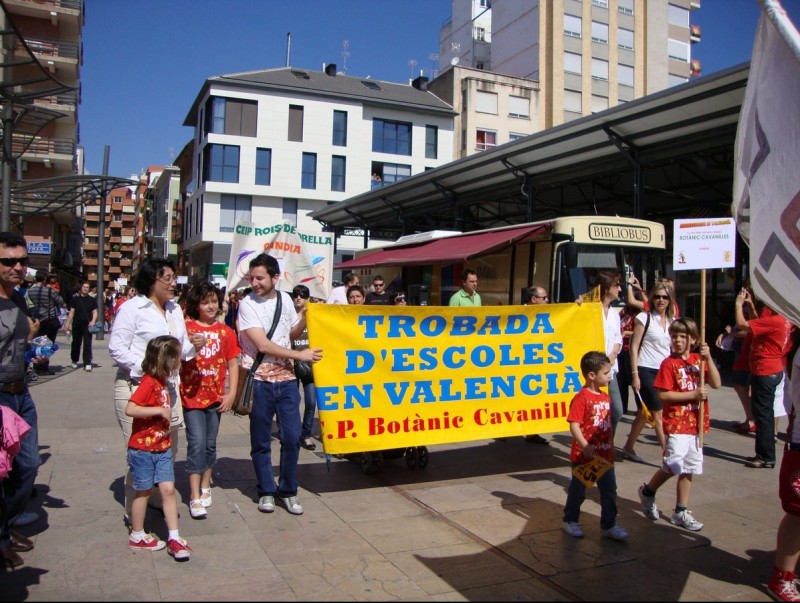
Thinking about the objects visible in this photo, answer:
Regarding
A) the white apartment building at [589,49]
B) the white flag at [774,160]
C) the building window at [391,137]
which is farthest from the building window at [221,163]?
the white flag at [774,160]

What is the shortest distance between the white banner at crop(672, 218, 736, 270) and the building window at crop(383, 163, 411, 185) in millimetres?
44668

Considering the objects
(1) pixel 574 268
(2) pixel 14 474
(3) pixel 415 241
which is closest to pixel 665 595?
(2) pixel 14 474

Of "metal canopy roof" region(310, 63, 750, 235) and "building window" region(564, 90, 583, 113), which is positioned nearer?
"metal canopy roof" region(310, 63, 750, 235)

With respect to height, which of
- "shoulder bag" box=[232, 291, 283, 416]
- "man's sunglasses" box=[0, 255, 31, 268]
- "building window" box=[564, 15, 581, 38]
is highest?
"building window" box=[564, 15, 581, 38]

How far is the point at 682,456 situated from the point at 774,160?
2.64 metres

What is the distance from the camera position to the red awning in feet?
40.0

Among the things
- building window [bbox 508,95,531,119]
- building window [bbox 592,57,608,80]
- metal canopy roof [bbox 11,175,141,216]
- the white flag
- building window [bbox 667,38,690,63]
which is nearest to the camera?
the white flag

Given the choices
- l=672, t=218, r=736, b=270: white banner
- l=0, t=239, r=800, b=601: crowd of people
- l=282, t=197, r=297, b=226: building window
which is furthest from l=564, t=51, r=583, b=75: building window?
l=0, t=239, r=800, b=601: crowd of people

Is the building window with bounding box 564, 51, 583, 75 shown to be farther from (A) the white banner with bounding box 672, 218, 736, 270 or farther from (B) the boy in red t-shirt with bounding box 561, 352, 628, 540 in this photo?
(B) the boy in red t-shirt with bounding box 561, 352, 628, 540

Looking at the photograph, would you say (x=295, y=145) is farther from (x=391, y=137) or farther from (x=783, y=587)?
(x=783, y=587)

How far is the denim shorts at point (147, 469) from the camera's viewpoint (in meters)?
4.46

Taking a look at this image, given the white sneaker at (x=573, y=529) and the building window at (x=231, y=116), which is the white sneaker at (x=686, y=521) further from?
the building window at (x=231, y=116)

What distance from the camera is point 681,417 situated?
16.7 feet

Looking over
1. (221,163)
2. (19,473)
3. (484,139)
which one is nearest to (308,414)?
(19,473)
